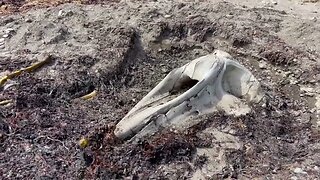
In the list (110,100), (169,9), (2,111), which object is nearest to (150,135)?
(110,100)

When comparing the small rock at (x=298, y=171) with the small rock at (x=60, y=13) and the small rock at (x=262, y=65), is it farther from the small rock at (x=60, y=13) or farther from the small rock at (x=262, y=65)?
the small rock at (x=60, y=13)

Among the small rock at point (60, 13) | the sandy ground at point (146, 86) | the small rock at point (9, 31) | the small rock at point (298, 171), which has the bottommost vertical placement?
the small rock at point (298, 171)

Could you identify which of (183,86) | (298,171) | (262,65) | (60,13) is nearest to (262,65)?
(262,65)

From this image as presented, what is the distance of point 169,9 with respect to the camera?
6.95 m

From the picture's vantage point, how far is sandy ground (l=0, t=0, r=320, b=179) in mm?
4570

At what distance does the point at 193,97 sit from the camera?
16.4 ft

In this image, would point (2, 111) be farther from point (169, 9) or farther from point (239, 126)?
point (169, 9)

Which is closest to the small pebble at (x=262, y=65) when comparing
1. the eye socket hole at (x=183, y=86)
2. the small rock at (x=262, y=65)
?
the small rock at (x=262, y=65)

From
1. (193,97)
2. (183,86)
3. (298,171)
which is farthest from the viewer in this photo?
(183,86)

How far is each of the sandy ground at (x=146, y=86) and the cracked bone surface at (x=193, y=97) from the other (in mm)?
101

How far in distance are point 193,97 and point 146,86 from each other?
868 mm

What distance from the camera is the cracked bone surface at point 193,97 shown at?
4.87 meters

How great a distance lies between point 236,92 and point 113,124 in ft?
4.05

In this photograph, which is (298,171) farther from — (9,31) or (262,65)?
(9,31)
